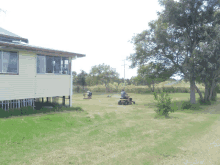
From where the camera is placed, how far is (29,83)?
12.0 meters

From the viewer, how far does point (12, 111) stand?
10.8m

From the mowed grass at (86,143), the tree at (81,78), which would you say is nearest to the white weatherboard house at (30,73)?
the mowed grass at (86,143)

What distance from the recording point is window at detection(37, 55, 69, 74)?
1265 centimetres

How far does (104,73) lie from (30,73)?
3989 centimetres

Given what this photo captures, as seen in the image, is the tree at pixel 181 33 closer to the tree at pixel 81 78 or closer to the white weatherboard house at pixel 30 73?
the white weatherboard house at pixel 30 73

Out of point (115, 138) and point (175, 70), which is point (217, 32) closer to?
point (175, 70)

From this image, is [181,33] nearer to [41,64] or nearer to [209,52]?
[209,52]

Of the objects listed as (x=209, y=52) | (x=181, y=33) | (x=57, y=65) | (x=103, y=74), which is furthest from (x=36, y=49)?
(x=103, y=74)

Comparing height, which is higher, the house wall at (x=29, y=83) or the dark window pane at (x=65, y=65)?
the dark window pane at (x=65, y=65)

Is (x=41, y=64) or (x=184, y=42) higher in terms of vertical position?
(x=184, y=42)

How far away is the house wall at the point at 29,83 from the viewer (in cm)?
1101

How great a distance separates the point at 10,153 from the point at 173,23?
18655 millimetres

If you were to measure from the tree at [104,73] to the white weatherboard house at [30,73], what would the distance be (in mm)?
37543

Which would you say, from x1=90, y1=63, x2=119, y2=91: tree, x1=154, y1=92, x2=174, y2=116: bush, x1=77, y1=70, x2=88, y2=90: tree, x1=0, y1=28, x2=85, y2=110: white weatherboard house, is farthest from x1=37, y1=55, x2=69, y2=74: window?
x1=90, y1=63, x2=119, y2=91: tree
